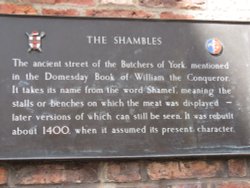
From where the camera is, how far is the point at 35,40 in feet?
7.30

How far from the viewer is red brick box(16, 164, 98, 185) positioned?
2143mm

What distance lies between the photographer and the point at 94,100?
221 cm

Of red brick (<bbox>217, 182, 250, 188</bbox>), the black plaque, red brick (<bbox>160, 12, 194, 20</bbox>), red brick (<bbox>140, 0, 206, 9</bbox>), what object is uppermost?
red brick (<bbox>140, 0, 206, 9</bbox>)

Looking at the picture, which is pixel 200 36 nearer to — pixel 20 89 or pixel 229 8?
pixel 229 8

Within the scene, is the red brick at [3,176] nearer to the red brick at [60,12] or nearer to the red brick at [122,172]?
the red brick at [122,172]

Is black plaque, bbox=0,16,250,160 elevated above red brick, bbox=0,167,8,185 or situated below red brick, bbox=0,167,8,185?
above

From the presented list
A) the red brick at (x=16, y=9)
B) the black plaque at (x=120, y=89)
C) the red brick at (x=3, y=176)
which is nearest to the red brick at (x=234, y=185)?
the black plaque at (x=120, y=89)

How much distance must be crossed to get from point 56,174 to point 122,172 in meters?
0.29

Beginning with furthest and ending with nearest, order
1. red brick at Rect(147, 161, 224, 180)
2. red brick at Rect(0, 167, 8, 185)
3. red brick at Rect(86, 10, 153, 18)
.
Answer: red brick at Rect(86, 10, 153, 18) → red brick at Rect(147, 161, 224, 180) → red brick at Rect(0, 167, 8, 185)

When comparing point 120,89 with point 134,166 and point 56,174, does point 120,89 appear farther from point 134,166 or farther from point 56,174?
point 56,174

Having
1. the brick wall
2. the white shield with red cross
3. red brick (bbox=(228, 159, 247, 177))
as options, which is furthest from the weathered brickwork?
red brick (bbox=(228, 159, 247, 177))

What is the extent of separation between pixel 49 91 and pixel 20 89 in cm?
13

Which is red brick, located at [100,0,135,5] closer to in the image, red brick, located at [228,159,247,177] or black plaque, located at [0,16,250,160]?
black plaque, located at [0,16,250,160]

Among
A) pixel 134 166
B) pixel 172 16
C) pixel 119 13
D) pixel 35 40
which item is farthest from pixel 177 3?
pixel 134 166
